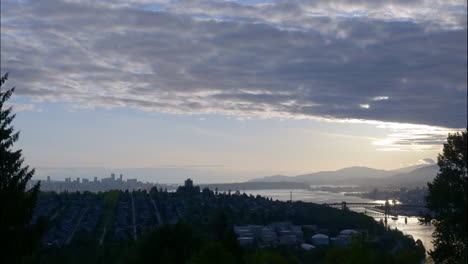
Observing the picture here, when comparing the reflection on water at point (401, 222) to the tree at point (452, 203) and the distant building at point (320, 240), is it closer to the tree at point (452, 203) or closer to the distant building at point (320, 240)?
the distant building at point (320, 240)

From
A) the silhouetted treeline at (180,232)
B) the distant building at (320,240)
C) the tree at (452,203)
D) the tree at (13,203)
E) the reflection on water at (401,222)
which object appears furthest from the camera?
the reflection on water at (401,222)

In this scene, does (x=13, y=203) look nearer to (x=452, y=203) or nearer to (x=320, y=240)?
(x=452, y=203)

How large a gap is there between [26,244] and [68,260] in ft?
75.6

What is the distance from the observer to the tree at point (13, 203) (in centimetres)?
1101

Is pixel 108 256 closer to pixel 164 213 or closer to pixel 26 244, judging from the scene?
pixel 26 244

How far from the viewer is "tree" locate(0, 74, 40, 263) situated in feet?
36.1

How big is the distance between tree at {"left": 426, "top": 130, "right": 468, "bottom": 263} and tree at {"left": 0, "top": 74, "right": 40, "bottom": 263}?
9.37 metres

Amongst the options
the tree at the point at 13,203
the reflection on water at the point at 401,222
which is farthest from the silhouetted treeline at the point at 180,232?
the reflection on water at the point at 401,222

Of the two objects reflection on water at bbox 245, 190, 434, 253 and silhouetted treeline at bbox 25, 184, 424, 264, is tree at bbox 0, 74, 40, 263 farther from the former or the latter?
reflection on water at bbox 245, 190, 434, 253

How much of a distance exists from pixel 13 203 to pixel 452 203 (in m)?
9.92

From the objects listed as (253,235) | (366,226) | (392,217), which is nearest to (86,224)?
(253,235)

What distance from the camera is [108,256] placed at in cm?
3403

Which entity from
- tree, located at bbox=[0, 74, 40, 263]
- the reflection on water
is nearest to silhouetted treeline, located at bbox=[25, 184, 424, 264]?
tree, located at bbox=[0, 74, 40, 263]

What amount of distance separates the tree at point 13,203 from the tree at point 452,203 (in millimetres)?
9368
